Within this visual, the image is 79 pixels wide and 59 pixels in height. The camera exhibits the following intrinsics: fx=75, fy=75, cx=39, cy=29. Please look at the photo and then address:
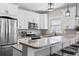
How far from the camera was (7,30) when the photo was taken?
171 centimetres

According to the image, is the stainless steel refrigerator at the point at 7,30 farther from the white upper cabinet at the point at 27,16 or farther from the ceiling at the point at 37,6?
the ceiling at the point at 37,6

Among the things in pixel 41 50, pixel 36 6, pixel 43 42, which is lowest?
pixel 41 50

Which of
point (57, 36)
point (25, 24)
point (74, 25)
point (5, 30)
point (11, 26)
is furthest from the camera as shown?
point (11, 26)

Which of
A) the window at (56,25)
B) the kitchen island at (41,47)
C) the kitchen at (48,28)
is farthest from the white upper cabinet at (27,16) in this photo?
the kitchen island at (41,47)

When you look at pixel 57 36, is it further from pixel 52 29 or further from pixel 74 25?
pixel 74 25

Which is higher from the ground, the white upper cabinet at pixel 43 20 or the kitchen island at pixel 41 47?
the white upper cabinet at pixel 43 20

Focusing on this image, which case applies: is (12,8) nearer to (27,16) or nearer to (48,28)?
(27,16)

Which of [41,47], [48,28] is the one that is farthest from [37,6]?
[41,47]

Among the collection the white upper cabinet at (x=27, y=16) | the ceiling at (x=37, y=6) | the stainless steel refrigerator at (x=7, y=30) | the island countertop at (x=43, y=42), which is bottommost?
the island countertop at (x=43, y=42)

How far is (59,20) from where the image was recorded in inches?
51.9

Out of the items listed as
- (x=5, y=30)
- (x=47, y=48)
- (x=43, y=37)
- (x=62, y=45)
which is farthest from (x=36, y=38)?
(x=5, y=30)

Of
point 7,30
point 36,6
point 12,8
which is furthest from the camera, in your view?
point 7,30

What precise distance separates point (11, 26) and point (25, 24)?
→ 50 cm

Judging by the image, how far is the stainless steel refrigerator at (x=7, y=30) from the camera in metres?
1.62
